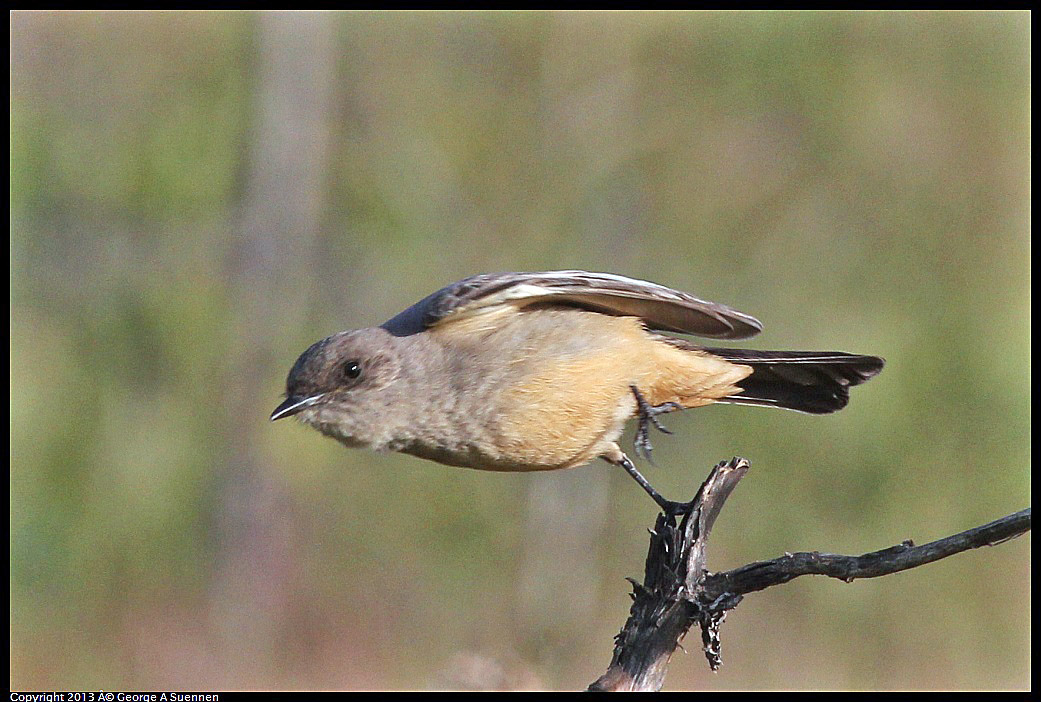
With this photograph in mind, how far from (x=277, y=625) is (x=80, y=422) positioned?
10.4ft

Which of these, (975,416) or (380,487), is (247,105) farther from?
(975,416)

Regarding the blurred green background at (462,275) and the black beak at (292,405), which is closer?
the black beak at (292,405)

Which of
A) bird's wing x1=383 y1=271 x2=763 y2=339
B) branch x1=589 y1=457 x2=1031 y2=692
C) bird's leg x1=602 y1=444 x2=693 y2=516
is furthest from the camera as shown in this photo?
→ bird's leg x1=602 y1=444 x2=693 y2=516

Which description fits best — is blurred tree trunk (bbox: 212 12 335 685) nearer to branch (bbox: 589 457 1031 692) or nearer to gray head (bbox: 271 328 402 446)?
gray head (bbox: 271 328 402 446)

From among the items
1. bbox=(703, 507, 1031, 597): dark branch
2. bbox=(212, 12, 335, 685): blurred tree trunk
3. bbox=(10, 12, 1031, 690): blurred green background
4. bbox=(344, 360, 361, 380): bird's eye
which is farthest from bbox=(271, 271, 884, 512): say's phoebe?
bbox=(212, 12, 335, 685): blurred tree trunk

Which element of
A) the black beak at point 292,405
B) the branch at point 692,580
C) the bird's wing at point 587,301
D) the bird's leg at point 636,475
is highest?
the bird's wing at point 587,301

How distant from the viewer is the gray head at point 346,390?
519cm

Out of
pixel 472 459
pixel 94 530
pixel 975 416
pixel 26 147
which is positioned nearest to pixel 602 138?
pixel 975 416

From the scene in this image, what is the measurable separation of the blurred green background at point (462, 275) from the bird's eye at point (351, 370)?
610 centimetres

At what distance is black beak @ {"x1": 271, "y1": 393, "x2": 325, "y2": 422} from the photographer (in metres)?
5.10

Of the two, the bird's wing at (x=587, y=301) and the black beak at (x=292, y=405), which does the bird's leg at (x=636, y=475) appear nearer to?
the bird's wing at (x=587, y=301)

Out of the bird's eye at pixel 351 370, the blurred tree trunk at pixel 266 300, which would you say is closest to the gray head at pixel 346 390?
the bird's eye at pixel 351 370

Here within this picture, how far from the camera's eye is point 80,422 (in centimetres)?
1143

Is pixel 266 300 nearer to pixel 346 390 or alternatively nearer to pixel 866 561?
pixel 346 390
